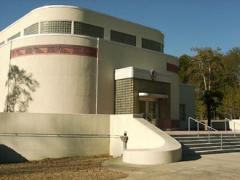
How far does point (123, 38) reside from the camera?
25.8 metres

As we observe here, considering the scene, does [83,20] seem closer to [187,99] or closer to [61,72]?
[61,72]

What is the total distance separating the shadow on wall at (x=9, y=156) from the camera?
15603 millimetres

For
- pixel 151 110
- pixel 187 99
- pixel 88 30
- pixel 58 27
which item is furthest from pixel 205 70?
pixel 58 27

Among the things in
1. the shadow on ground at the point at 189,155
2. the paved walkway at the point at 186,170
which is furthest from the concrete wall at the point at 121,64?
the paved walkway at the point at 186,170

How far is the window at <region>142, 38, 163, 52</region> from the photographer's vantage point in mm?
26984

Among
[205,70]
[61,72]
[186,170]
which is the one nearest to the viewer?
[186,170]

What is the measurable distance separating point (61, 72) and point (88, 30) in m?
4.36

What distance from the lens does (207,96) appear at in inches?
1288

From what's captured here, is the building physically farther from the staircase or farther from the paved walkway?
the paved walkway

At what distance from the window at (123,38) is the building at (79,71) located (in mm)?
108

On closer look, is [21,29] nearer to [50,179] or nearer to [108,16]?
[108,16]

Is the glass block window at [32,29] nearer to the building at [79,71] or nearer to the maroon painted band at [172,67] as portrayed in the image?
the building at [79,71]

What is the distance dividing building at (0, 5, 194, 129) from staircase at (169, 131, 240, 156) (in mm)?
4520

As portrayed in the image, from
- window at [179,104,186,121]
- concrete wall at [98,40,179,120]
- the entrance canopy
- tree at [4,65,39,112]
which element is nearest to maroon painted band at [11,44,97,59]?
concrete wall at [98,40,179,120]
